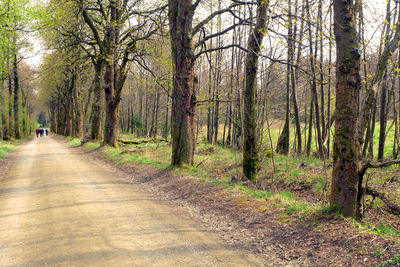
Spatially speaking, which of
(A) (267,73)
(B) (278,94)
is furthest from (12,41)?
(A) (267,73)

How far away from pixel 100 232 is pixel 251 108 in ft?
18.9

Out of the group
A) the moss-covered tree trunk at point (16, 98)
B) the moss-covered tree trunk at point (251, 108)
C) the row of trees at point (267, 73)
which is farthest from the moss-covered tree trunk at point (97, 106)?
the moss-covered tree trunk at point (251, 108)

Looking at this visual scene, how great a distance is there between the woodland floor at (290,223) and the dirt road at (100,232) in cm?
49

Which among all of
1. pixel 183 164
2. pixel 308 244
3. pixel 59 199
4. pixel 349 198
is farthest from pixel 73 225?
pixel 183 164

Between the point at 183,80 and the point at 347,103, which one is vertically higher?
the point at 183,80

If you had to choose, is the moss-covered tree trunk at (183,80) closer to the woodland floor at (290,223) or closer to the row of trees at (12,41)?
the woodland floor at (290,223)

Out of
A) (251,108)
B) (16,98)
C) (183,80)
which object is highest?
(16,98)

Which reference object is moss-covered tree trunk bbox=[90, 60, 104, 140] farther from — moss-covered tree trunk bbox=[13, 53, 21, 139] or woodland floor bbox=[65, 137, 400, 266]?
woodland floor bbox=[65, 137, 400, 266]

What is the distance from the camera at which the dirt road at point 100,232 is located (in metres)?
4.29

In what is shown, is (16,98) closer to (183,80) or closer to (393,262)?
(183,80)

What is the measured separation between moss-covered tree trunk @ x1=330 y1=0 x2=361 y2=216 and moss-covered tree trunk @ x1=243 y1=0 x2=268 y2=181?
383cm

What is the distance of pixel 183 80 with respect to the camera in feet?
37.3

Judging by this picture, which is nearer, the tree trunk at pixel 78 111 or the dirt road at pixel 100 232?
the dirt road at pixel 100 232

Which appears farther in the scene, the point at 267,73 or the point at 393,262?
the point at 267,73
